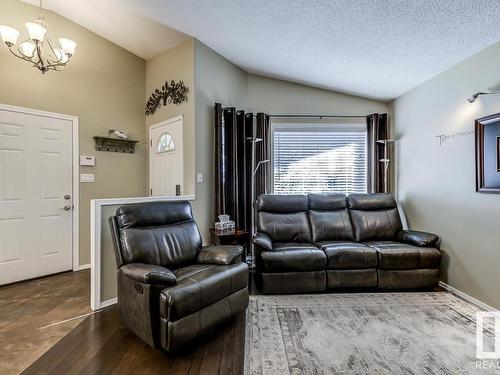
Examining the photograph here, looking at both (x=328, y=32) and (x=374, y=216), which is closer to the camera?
(x=328, y=32)

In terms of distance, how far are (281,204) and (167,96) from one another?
228cm

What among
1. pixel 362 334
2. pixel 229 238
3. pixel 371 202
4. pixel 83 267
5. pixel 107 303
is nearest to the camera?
pixel 362 334

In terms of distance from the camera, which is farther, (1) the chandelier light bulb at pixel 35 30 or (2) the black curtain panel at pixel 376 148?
(2) the black curtain panel at pixel 376 148

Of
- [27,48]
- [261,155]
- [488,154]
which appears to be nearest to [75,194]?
[27,48]

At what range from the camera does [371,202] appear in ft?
11.9

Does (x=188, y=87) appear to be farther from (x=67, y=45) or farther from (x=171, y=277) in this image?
(x=171, y=277)

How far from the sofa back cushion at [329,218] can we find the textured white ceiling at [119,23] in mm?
2883

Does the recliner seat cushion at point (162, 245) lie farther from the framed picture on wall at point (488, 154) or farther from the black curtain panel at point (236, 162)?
the framed picture on wall at point (488, 154)

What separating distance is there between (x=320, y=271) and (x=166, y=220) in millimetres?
1718

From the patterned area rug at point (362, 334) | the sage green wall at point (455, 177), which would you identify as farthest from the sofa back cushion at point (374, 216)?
the patterned area rug at point (362, 334)

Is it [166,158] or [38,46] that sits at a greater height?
[38,46]

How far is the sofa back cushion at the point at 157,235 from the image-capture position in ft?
7.32

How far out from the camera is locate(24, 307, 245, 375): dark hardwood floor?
171 cm

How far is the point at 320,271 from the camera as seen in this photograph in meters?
2.88
